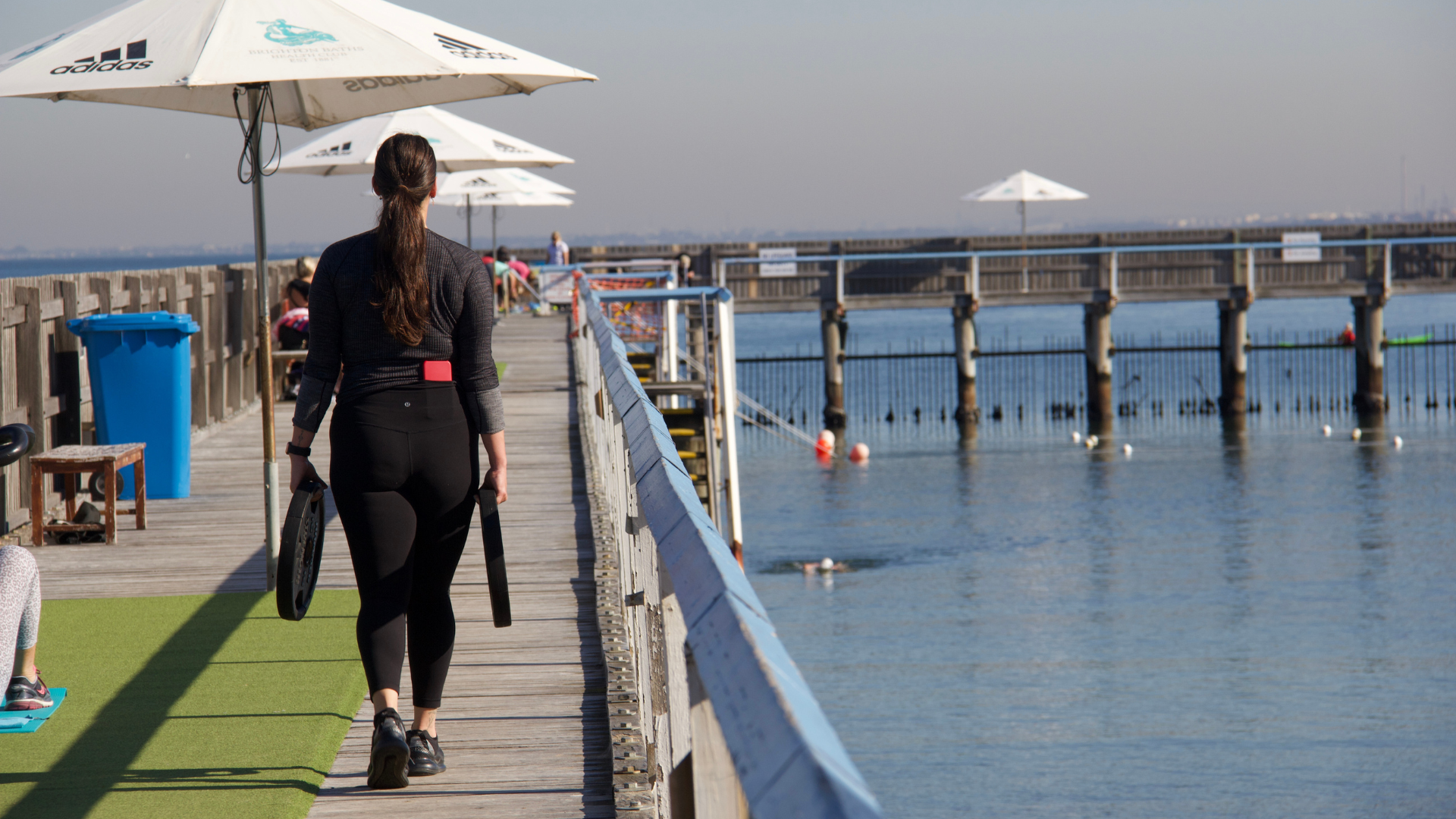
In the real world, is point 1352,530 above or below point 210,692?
below

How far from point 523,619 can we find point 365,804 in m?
1.87

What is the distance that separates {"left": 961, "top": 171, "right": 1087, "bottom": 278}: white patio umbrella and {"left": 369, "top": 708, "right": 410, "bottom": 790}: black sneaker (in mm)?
34699

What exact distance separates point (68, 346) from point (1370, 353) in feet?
104

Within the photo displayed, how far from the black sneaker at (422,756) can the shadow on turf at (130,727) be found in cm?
28

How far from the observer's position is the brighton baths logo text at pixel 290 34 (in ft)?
16.7

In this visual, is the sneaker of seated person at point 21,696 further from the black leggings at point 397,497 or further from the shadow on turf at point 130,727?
the black leggings at point 397,497

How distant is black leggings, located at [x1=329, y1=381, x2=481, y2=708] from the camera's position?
3275 mm

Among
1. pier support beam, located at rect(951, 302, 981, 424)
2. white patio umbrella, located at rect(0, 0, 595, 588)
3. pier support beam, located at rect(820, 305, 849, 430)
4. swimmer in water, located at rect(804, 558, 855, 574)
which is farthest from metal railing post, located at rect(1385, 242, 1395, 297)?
white patio umbrella, located at rect(0, 0, 595, 588)

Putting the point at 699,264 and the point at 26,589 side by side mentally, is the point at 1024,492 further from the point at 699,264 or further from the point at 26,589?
the point at 26,589

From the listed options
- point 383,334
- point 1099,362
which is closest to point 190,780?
point 383,334

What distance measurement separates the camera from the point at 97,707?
13.8 feet

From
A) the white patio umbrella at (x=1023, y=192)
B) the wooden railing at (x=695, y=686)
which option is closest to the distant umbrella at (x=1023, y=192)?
the white patio umbrella at (x=1023, y=192)

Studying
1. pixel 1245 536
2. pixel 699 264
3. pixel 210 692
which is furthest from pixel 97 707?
pixel 699 264

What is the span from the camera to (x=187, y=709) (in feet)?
13.7
